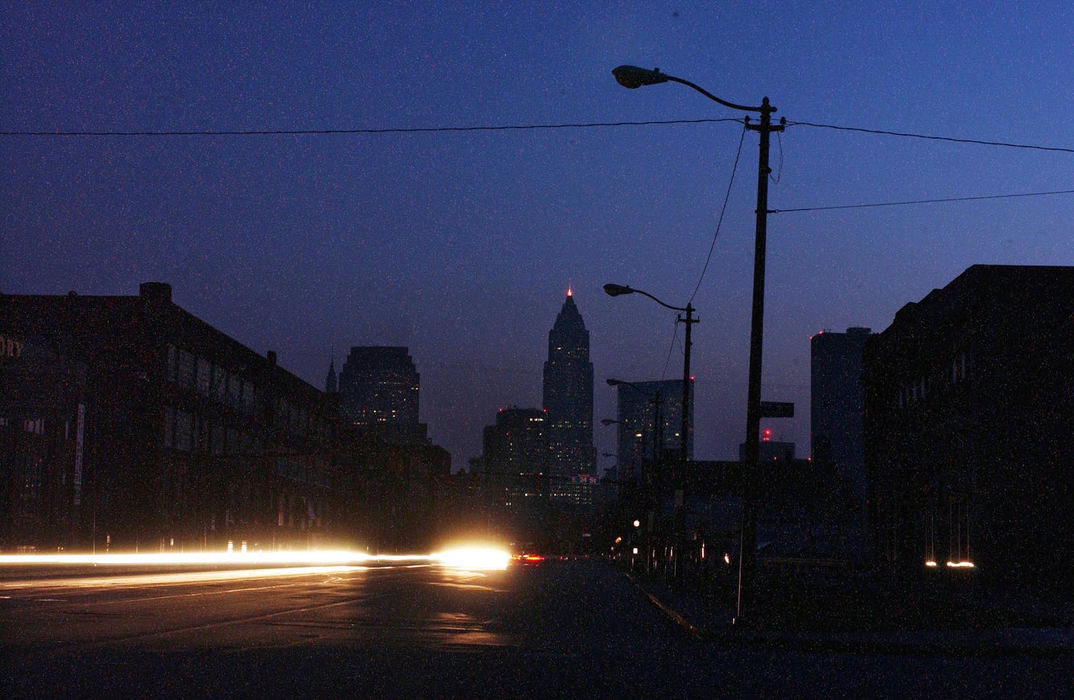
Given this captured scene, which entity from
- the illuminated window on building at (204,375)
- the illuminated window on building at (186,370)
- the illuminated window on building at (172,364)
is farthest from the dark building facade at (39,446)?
the illuminated window on building at (204,375)

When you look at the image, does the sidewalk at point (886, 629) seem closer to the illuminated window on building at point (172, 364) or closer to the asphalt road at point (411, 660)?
the asphalt road at point (411, 660)

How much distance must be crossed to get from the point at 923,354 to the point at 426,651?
3274 cm

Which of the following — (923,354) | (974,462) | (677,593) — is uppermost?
(923,354)

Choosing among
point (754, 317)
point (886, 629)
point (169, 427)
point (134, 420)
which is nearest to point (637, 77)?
point (754, 317)

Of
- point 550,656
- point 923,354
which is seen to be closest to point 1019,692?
point 550,656

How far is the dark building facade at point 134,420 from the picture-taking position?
6700cm

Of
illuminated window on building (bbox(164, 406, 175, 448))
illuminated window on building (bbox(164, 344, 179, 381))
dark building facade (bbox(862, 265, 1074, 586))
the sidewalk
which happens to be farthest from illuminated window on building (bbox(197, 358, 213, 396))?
the sidewalk

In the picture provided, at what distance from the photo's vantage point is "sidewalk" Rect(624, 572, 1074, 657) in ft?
57.1

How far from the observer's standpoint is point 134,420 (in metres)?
75.7

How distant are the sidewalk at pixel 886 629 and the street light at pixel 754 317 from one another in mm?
1242

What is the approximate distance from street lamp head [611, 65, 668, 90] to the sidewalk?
30.1 feet

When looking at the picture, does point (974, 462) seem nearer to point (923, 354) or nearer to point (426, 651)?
point (923, 354)

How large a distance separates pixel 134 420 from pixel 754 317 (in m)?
60.7

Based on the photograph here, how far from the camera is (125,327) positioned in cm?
7631
